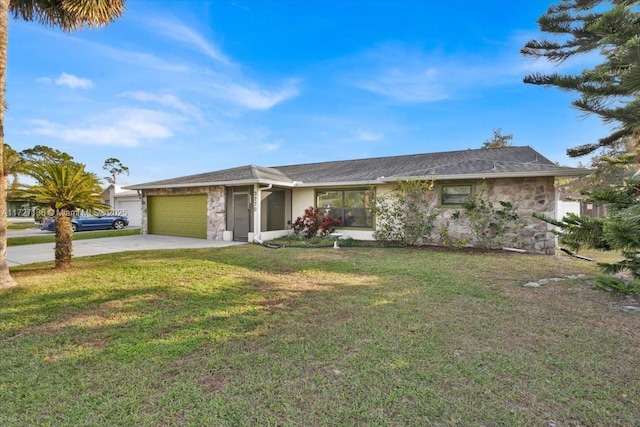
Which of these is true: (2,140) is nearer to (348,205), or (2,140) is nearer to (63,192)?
(63,192)

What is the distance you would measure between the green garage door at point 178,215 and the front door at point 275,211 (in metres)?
3.12

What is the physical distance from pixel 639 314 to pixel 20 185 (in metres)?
11.5

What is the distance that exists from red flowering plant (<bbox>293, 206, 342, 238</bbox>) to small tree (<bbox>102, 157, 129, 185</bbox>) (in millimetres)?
41603

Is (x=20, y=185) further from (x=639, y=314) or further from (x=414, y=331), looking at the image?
(x=639, y=314)

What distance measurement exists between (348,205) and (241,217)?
463 centimetres

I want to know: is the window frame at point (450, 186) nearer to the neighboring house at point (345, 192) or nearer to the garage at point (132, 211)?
the neighboring house at point (345, 192)

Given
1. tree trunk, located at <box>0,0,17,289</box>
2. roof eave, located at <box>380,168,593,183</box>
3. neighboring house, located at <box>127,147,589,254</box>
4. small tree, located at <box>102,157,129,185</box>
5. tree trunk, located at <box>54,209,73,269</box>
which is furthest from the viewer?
small tree, located at <box>102,157,129,185</box>

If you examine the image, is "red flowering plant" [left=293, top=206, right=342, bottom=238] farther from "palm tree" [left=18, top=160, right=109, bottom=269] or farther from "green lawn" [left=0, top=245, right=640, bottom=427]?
"palm tree" [left=18, top=160, right=109, bottom=269]

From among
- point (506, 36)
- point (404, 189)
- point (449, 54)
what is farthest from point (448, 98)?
point (404, 189)

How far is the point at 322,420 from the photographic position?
223 centimetres

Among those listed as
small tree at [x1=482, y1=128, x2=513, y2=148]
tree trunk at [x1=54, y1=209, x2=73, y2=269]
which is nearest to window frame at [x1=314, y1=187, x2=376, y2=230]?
tree trunk at [x1=54, y1=209, x2=73, y2=269]

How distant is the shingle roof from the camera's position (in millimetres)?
10219

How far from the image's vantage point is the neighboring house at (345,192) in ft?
33.5

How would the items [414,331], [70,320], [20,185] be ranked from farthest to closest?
1. [20,185]
2. [70,320]
3. [414,331]
